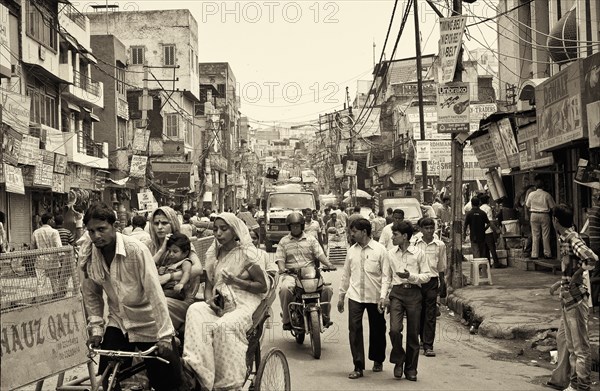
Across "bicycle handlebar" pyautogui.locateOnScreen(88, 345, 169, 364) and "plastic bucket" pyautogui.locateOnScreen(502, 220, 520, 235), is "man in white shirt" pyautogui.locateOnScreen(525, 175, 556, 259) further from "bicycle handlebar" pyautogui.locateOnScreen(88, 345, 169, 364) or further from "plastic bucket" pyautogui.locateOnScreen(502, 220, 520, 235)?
"bicycle handlebar" pyautogui.locateOnScreen(88, 345, 169, 364)

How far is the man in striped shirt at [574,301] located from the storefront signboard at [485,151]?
14.0 meters

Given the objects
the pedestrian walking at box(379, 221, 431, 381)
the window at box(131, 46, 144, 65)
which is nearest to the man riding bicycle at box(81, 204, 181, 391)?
the pedestrian walking at box(379, 221, 431, 381)

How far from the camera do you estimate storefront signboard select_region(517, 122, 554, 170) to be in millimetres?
18422

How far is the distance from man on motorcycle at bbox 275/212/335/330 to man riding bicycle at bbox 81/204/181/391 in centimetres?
552

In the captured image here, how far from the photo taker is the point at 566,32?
17984 mm

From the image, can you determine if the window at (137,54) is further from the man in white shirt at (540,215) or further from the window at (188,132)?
the man in white shirt at (540,215)

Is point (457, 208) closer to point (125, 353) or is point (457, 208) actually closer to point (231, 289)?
point (231, 289)

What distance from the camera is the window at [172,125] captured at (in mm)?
58438

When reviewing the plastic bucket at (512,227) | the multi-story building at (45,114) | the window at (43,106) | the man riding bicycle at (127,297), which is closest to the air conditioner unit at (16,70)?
the multi-story building at (45,114)

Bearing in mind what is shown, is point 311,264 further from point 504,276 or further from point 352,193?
point 352,193

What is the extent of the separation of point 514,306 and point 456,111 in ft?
15.4

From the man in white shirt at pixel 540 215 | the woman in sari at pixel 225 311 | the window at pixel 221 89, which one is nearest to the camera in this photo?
the woman in sari at pixel 225 311

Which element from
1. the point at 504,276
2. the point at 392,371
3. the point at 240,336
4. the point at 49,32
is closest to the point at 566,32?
the point at 504,276

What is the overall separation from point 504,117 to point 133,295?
640 inches
